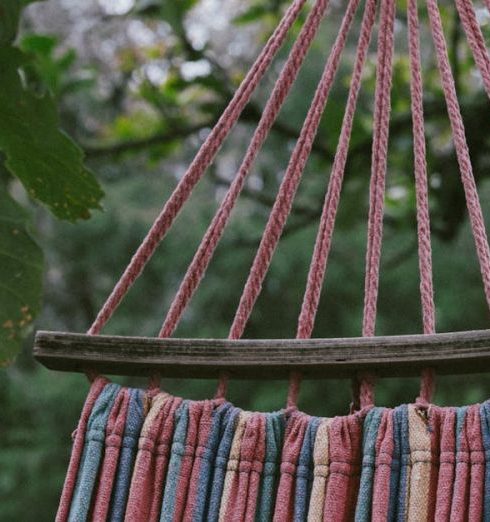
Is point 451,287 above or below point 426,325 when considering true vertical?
above

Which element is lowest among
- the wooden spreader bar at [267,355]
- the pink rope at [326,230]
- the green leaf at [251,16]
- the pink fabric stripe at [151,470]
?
the pink fabric stripe at [151,470]

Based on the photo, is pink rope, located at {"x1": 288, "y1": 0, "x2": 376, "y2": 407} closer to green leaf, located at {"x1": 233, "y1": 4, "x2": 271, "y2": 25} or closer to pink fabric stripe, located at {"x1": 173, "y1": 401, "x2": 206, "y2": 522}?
pink fabric stripe, located at {"x1": 173, "y1": 401, "x2": 206, "y2": 522}

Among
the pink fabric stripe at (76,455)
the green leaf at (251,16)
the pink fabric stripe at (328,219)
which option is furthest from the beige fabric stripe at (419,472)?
the green leaf at (251,16)

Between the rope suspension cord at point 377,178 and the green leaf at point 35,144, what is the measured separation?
30cm

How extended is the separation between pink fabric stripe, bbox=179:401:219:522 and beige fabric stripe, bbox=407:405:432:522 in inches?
5.4

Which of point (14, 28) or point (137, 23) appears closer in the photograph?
point (14, 28)

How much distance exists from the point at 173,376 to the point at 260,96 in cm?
346

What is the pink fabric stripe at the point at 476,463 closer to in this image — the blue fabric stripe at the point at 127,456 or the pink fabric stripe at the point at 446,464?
the pink fabric stripe at the point at 446,464

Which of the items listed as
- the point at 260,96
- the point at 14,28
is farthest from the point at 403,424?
the point at 260,96

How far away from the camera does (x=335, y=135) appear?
1613mm

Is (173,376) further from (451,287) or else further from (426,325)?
(451,287)

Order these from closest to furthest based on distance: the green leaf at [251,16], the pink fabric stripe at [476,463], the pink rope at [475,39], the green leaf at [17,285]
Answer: the pink fabric stripe at [476,463]
the pink rope at [475,39]
the green leaf at [17,285]
the green leaf at [251,16]

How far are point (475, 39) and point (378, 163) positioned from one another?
0.38ft

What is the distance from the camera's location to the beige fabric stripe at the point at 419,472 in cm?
60
